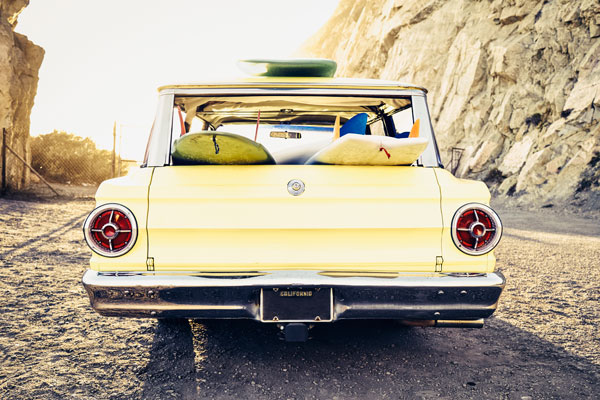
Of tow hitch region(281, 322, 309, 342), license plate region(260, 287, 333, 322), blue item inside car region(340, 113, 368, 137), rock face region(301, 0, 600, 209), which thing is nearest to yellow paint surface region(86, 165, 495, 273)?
license plate region(260, 287, 333, 322)

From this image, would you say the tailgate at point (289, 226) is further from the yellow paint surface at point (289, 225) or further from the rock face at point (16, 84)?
the rock face at point (16, 84)

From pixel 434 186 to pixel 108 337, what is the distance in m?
2.52

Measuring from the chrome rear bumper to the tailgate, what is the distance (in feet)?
0.25

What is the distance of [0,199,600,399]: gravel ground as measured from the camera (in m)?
2.48

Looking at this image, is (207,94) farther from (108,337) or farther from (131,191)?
(108,337)

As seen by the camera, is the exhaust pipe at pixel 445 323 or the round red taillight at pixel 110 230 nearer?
the round red taillight at pixel 110 230

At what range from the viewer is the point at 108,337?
3221mm

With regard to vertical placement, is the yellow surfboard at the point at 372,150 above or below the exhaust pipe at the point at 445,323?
above

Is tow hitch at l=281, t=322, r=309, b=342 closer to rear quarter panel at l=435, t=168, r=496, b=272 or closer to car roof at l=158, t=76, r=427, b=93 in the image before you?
rear quarter panel at l=435, t=168, r=496, b=272

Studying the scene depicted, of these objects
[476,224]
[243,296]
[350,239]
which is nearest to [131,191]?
[243,296]

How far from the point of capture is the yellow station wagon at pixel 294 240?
7.48 feet

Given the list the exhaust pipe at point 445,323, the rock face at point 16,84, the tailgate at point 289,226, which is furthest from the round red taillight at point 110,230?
the rock face at point 16,84

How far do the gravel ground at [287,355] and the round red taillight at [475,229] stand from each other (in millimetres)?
837

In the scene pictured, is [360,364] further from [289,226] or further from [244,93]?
[244,93]
